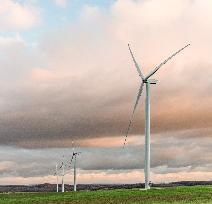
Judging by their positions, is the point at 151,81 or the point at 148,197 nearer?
the point at 148,197

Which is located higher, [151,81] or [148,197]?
[151,81]

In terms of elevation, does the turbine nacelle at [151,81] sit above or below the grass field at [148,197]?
above

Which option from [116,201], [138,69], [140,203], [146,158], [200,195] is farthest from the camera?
[138,69]

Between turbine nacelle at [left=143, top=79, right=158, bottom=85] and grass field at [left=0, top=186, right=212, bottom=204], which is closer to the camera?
grass field at [left=0, top=186, right=212, bottom=204]

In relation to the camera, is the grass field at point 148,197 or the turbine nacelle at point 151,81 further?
the turbine nacelle at point 151,81

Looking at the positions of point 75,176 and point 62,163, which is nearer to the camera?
point 75,176

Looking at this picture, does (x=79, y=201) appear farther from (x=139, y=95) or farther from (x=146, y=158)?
(x=139, y=95)

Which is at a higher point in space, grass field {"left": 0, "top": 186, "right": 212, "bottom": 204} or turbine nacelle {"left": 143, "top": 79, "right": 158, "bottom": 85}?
turbine nacelle {"left": 143, "top": 79, "right": 158, "bottom": 85}

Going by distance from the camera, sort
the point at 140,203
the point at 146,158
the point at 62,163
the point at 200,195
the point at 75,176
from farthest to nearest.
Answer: the point at 62,163
the point at 75,176
the point at 146,158
the point at 200,195
the point at 140,203

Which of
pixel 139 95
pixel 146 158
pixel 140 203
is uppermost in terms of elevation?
pixel 139 95

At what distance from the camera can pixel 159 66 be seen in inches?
3907

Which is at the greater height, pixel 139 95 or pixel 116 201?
pixel 139 95

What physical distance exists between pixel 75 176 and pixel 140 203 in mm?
92892

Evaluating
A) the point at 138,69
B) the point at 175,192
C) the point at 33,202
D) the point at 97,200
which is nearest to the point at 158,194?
the point at 175,192
